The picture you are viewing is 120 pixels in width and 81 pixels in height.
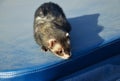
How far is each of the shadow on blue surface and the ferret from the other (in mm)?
138

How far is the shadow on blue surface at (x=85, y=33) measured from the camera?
251 cm

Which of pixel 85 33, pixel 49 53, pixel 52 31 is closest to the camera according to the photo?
pixel 52 31

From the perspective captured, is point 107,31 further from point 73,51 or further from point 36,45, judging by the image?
point 36,45

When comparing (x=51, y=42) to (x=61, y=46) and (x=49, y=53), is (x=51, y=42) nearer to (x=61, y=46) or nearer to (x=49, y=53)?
(x=61, y=46)

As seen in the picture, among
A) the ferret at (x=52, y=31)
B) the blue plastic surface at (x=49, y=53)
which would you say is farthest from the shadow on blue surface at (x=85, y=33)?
the ferret at (x=52, y=31)

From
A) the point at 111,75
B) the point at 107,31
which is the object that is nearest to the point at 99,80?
the point at 111,75

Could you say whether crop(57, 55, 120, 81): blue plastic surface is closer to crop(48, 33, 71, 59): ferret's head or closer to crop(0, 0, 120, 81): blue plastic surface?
crop(0, 0, 120, 81): blue plastic surface

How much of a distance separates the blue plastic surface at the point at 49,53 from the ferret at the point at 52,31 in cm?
10

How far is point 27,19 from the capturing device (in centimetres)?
328

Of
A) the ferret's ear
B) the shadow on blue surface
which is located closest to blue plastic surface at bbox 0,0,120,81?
the shadow on blue surface

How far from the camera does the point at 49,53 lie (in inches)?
100

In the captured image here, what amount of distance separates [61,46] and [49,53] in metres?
0.29

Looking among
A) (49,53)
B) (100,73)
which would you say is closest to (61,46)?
(49,53)

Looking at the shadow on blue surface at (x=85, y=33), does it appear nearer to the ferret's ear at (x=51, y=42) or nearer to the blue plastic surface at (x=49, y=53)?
the blue plastic surface at (x=49, y=53)
